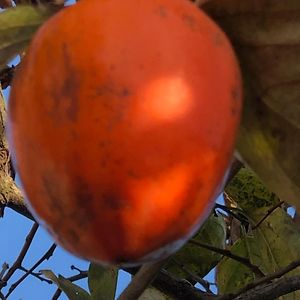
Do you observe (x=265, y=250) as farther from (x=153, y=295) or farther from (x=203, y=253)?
(x=153, y=295)

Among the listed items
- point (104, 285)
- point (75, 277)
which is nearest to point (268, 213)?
point (104, 285)

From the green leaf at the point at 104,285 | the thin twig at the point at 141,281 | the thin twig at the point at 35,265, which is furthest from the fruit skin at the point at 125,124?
the thin twig at the point at 35,265

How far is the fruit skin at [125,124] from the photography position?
625 mm

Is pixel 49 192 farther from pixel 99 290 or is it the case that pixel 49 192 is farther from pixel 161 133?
pixel 99 290

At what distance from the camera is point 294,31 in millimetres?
758

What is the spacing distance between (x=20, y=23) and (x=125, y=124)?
0.20 meters

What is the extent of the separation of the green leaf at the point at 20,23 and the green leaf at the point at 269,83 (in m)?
0.15

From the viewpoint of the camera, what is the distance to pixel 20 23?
77 cm

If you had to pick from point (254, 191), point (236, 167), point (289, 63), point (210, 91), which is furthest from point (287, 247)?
point (210, 91)

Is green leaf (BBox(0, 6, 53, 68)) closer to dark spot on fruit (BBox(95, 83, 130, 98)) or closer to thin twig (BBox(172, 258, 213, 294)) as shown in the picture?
dark spot on fruit (BBox(95, 83, 130, 98))

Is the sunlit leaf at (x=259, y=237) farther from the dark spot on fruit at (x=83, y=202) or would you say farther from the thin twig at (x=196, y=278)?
the dark spot on fruit at (x=83, y=202)

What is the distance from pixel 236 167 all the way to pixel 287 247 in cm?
61

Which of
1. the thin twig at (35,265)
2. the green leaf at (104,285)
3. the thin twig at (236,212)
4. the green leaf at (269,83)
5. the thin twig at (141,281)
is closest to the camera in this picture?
the green leaf at (269,83)

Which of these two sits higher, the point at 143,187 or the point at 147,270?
the point at 143,187
